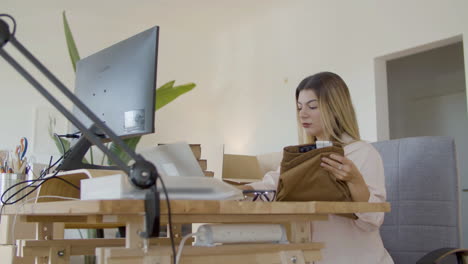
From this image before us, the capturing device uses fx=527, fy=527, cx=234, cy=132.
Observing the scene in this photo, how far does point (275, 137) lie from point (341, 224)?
3.81 m

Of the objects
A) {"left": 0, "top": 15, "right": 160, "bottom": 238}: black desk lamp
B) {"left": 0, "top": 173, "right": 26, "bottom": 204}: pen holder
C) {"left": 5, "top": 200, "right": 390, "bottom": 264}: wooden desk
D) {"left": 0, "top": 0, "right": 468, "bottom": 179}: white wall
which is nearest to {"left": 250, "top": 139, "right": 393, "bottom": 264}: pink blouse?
{"left": 5, "top": 200, "right": 390, "bottom": 264}: wooden desk

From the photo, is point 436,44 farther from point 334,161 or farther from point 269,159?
point 334,161

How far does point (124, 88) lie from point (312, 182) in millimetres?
593

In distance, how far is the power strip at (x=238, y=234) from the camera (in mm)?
950

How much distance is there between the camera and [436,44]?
12.8 feet

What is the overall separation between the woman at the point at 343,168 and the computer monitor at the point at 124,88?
438 millimetres

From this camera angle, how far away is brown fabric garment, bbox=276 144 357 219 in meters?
1.16

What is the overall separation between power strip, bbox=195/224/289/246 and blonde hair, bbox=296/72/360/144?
0.59 meters

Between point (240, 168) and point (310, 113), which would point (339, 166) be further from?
point (240, 168)

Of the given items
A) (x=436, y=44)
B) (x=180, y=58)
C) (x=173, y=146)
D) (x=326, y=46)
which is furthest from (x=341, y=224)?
(x=180, y=58)

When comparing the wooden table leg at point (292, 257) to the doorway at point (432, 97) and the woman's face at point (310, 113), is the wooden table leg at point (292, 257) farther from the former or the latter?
the doorway at point (432, 97)

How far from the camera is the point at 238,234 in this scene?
38.3 inches

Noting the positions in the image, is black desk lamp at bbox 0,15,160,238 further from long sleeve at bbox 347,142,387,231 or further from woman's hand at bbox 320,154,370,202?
long sleeve at bbox 347,142,387,231

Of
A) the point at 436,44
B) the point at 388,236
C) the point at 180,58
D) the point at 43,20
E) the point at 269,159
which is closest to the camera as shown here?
the point at 388,236
